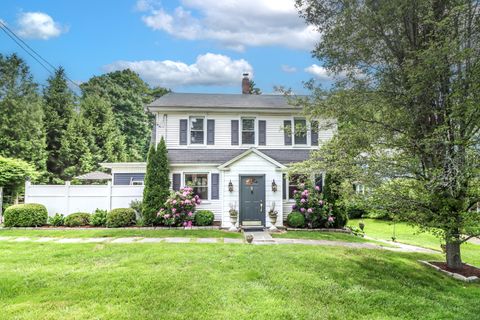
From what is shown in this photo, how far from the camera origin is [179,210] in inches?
520

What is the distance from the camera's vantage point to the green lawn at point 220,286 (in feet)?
15.2

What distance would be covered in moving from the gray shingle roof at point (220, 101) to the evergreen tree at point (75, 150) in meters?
15.6

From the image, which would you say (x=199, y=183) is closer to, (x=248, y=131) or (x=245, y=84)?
(x=248, y=131)

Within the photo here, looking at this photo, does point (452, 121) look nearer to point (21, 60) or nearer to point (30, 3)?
point (30, 3)

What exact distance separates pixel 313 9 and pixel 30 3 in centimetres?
1700

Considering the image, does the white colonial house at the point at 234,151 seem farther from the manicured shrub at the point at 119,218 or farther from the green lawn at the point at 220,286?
the green lawn at the point at 220,286

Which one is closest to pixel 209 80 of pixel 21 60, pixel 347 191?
pixel 21 60

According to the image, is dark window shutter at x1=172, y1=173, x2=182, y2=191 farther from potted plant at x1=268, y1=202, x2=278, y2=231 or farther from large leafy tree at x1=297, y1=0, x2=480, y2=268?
large leafy tree at x1=297, y1=0, x2=480, y2=268

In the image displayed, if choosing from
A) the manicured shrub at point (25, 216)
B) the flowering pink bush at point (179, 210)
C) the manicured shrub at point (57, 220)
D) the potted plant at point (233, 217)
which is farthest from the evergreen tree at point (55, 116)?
the potted plant at point (233, 217)

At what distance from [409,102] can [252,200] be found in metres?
8.19

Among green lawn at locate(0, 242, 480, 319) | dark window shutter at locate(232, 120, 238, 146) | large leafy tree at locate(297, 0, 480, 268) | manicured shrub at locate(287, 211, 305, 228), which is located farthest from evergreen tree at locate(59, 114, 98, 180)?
large leafy tree at locate(297, 0, 480, 268)

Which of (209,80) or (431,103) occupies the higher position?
(209,80)

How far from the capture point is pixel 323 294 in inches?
213

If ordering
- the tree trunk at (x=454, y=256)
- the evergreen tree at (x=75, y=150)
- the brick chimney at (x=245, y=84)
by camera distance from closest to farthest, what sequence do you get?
the tree trunk at (x=454, y=256) → the brick chimney at (x=245, y=84) → the evergreen tree at (x=75, y=150)
